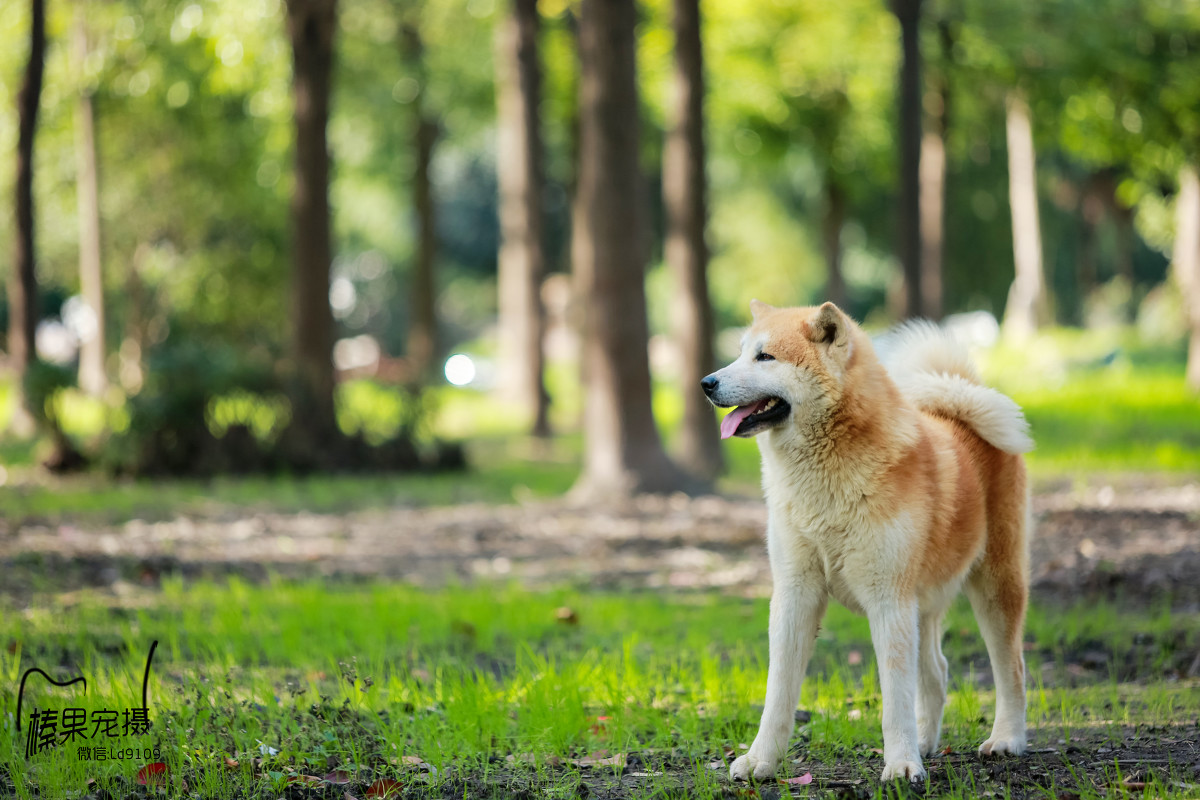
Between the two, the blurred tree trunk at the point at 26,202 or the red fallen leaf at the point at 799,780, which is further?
the blurred tree trunk at the point at 26,202

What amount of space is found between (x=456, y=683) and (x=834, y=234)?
91.7 ft

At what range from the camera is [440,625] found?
6.94 metres

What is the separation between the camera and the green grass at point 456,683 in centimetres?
437

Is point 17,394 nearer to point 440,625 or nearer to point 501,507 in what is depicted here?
point 501,507

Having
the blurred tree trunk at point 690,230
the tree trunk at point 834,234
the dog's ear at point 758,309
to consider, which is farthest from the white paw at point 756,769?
the tree trunk at point 834,234

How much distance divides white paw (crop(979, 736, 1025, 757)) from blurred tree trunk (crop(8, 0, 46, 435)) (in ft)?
53.8

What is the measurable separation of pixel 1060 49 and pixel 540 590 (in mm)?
14083

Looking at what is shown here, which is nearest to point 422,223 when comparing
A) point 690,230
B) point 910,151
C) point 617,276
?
point 910,151

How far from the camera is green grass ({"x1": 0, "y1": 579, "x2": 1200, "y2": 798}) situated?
4367 mm

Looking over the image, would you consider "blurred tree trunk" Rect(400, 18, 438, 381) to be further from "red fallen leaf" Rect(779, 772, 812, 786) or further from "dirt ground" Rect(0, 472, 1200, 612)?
"red fallen leaf" Rect(779, 772, 812, 786)

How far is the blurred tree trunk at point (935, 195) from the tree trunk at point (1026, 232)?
14.5 ft

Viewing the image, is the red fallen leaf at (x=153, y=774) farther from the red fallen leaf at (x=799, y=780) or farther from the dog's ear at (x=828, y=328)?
the dog's ear at (x=828, y=328)

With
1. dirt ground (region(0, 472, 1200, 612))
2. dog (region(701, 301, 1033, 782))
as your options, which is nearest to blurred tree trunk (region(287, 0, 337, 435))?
dirt ground (region(0, 472, 1200, 612))

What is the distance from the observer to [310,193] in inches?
602
